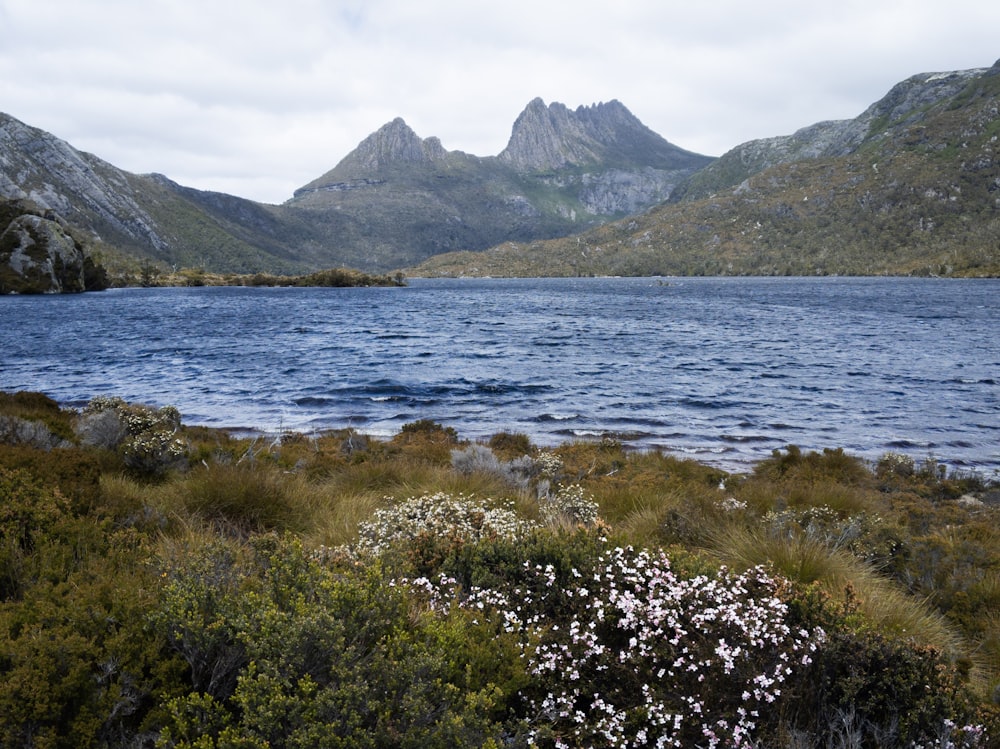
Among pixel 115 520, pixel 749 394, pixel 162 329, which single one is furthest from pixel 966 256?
pixel 115 520

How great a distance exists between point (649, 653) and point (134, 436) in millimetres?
11314

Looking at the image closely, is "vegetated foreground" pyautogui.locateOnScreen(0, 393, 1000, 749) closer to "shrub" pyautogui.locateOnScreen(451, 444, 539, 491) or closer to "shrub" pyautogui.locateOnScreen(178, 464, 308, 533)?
"shrub" pyautogui.locateOnScreen(178, 464, 308, 533)

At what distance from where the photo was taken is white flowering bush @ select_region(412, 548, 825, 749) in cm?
354

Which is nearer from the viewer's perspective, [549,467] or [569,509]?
[569,509]

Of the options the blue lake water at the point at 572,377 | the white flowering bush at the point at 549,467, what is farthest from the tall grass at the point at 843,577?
the blue lake water at the point at 572,377

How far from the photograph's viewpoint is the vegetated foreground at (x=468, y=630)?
2.97 meters

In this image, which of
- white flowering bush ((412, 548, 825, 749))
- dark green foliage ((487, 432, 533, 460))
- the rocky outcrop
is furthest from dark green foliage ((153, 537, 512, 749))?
the rocky outcrop

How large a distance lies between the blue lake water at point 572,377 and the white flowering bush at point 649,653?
1246cm

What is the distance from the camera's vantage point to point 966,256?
172500 millimetres

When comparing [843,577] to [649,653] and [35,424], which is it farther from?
[35,424]

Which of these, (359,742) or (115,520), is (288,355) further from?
(359,742)

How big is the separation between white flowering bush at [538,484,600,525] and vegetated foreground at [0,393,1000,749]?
0.10 m

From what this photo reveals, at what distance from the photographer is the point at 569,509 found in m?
8.08

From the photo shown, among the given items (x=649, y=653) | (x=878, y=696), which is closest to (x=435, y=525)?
(x=649, y=653)
